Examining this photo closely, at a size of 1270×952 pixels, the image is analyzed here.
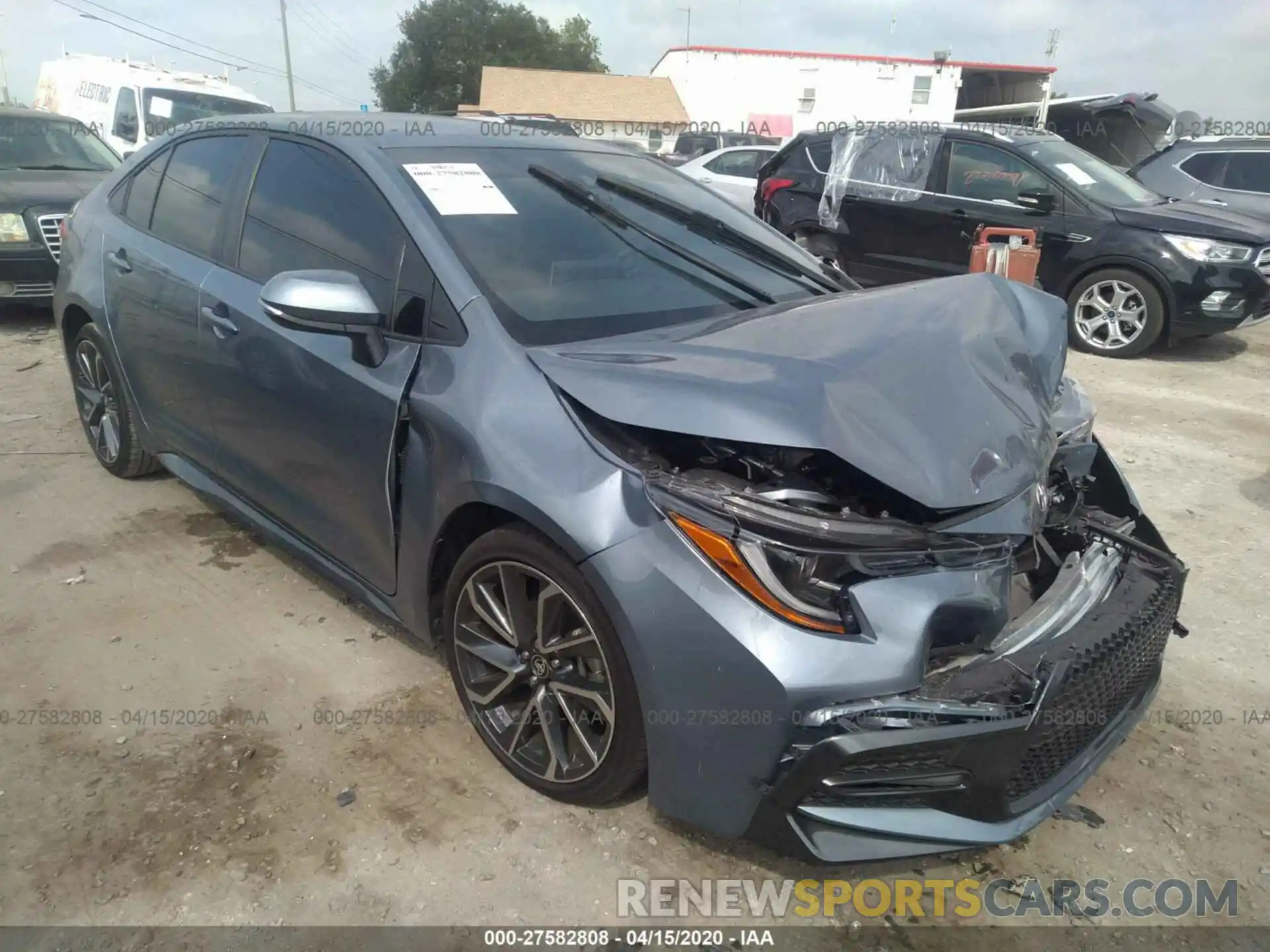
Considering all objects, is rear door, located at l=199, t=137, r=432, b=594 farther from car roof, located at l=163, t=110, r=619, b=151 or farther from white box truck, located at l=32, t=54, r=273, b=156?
white box truck, located at l=32, t=54, r=273, b=156

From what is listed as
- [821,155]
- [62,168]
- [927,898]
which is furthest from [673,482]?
[62,168]

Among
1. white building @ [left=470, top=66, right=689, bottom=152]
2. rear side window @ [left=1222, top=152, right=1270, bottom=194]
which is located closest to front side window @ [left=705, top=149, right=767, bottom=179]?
rear side window @ [left=1222, top=152, right=1270, bottom=194]

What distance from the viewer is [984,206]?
7629mm

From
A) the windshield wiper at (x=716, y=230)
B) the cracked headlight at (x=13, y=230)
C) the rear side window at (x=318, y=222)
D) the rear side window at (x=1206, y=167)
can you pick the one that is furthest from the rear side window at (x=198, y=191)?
the rear side window at (x=1206, y=167)

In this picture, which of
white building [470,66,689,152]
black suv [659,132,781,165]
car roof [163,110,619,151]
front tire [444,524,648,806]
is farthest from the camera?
white building [470,66,689,152]

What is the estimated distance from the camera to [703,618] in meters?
1.86

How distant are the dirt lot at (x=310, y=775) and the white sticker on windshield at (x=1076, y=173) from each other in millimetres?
4561

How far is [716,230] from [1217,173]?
9.98 meters

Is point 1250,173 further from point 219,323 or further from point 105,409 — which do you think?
point 105,409

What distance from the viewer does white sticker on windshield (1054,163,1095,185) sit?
296 inches

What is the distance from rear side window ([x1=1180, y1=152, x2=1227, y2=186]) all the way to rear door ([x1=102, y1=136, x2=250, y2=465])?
10.9 meters

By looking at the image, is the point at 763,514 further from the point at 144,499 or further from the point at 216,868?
the point at 144,499

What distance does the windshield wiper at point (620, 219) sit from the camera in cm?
292

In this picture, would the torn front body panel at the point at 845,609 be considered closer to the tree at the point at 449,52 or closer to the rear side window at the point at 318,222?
the rear side window at the point at 318,222
